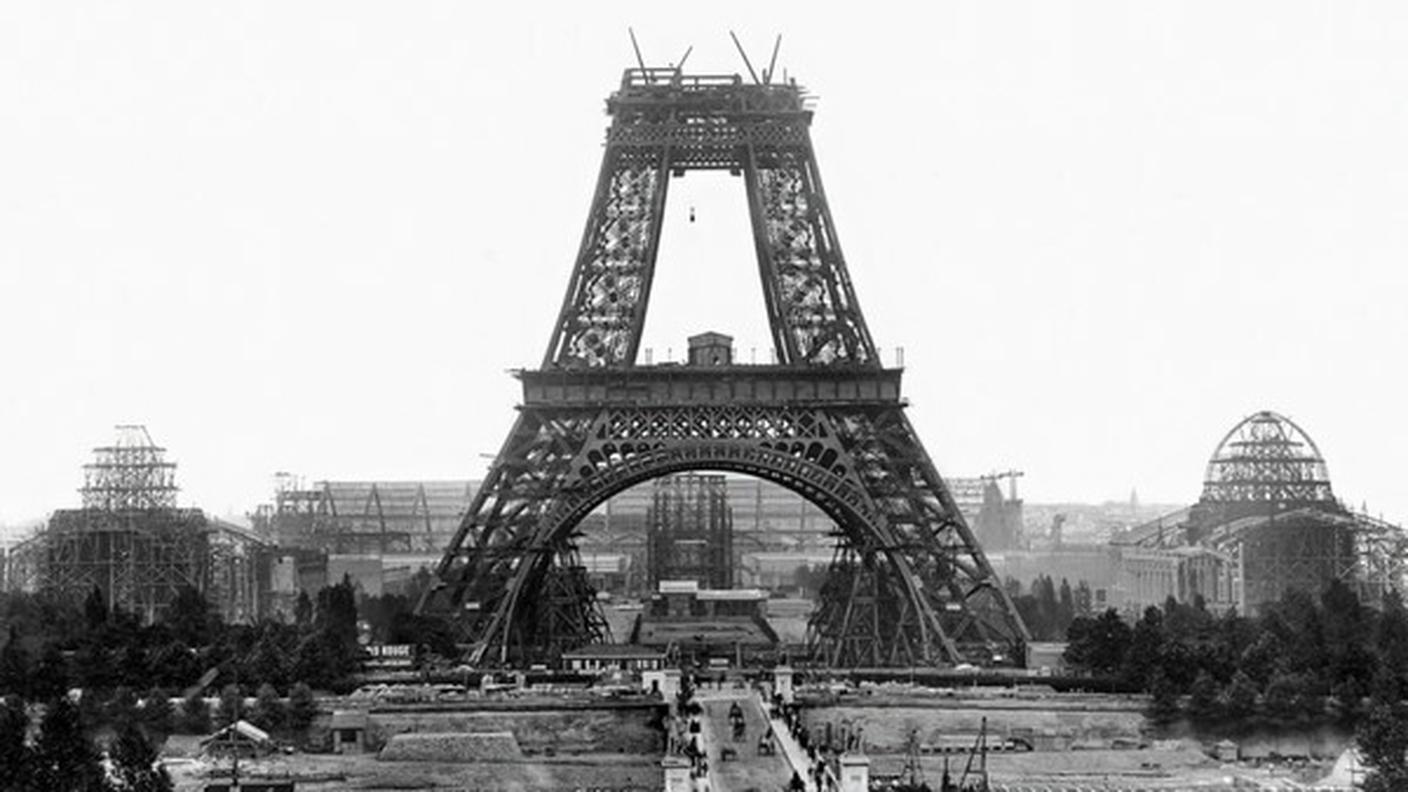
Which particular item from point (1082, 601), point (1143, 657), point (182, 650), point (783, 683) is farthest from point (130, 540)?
point (1143, 657)

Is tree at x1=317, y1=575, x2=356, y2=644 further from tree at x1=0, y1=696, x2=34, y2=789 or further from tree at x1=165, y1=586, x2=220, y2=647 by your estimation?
tree at x1=0, y1=696, x2=34, y2=789

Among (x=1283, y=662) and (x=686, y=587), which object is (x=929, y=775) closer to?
(x=1283, y=662)

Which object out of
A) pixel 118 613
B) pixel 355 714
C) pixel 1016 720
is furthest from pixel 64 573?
pixel 1016 720

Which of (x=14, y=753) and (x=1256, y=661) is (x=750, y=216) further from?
(x=14, y=753)

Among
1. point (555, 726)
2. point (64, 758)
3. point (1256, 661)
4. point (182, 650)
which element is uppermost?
point (182, 650)

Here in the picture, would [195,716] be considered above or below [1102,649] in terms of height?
below

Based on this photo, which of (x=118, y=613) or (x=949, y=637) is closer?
(x=949, y=637)

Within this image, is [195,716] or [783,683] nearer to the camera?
[195,716]

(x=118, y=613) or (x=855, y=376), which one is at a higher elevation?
(x=855, y=376)
